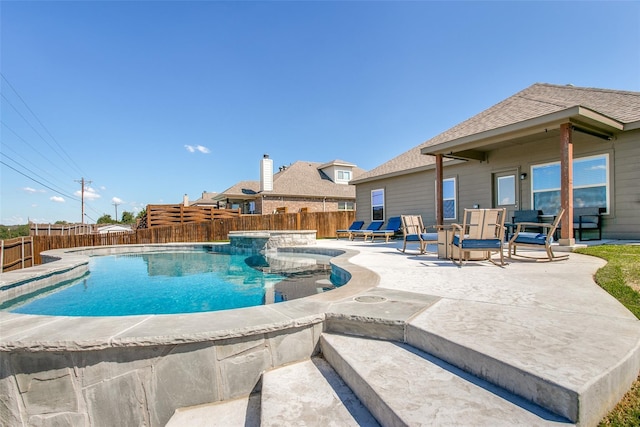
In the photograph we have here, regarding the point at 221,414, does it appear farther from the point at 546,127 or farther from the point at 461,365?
the point at 546,127

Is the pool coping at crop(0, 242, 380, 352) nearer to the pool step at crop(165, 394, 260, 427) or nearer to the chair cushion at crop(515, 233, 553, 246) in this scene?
the pool step at crop(165, 394, 260, 427)

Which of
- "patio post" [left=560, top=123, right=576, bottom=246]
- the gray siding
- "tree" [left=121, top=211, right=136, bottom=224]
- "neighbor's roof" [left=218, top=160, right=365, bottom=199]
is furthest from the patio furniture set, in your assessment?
"tree" [left=121, top=211, right=136, bottom=224]

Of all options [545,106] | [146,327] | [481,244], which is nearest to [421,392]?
[146,327]

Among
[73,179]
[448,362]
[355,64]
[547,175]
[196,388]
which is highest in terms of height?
[355,64]

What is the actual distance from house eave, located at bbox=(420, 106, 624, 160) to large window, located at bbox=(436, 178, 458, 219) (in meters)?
2.96

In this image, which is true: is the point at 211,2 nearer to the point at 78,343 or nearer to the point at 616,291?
the point at 78,343

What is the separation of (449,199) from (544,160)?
11.0ft

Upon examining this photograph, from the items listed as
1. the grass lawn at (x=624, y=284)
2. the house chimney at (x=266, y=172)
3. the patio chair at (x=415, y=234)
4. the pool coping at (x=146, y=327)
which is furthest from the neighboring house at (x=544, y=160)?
the house chimney at (x=266, y=172)

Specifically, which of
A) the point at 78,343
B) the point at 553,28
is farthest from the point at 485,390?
the point at 553,28

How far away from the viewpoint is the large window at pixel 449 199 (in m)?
11.3

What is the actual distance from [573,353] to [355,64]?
14.6 m

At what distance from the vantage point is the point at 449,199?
1153cm

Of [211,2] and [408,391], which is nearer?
[408,391]

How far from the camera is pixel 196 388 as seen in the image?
6.35 ft
